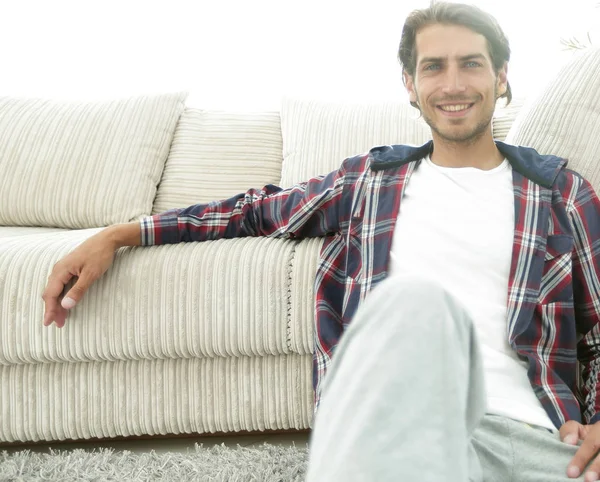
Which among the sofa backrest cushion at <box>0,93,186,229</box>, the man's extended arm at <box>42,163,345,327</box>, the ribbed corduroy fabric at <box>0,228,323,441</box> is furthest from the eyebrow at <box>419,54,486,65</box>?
the sofa backrest cushion at <box>0,93,186,229</box>

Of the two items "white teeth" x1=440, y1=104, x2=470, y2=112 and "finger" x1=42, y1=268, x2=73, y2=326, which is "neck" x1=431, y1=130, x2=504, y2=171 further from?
"finger" x1=42, y1=268, x2=73, y2=326

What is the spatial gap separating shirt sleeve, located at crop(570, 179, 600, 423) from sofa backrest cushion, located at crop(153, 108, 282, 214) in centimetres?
123

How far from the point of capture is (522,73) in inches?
113

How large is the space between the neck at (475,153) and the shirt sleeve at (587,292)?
18cm

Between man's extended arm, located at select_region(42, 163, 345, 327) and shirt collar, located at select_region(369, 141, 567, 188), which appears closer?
shirt collar, located at select_region(369, 141, 567, 188)

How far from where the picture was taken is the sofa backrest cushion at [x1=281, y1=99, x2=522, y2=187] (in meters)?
2.19

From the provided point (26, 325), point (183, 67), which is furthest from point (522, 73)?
point (26, 325)

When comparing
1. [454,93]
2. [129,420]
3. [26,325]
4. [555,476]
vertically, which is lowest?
[129,420]

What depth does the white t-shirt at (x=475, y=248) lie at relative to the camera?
3.50 feet

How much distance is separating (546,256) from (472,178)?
20 centimetres

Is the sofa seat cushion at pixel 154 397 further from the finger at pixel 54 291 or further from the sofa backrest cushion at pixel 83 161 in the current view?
the sofa backrest cushion at pixel 83 161

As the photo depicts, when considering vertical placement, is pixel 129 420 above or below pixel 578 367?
below

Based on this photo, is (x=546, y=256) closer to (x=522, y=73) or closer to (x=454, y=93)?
(x=454, y=93)

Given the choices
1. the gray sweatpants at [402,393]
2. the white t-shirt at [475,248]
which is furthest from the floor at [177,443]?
the gray sweatpants at [402,393]
